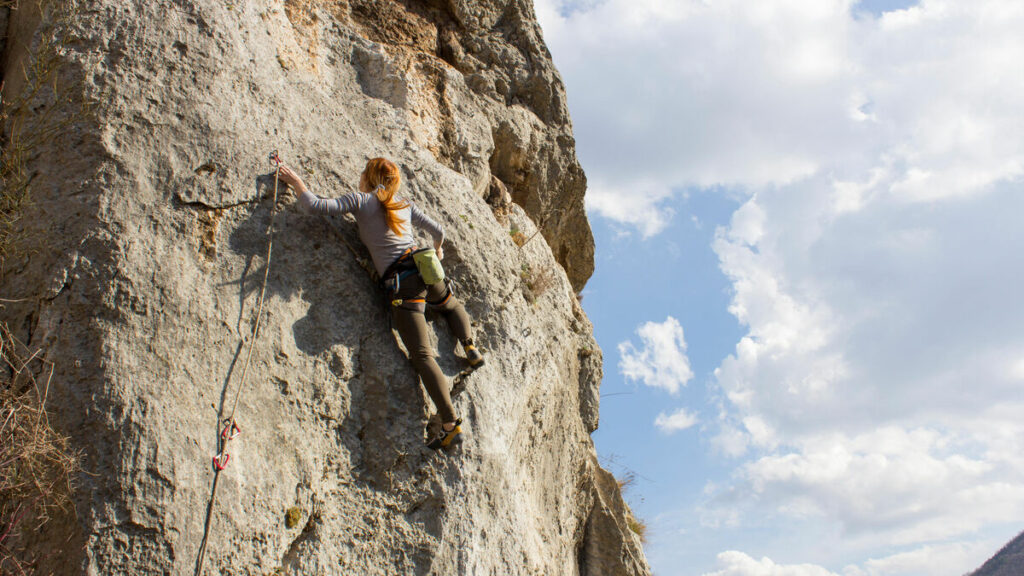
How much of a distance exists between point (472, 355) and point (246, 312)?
5.78 feet

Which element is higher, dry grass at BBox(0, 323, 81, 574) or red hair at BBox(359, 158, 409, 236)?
red hair at BBox(359, 158, 409, 236)

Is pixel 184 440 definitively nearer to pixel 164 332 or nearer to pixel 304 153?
pixel 164 332

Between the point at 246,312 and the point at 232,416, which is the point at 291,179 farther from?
the point at 232,416

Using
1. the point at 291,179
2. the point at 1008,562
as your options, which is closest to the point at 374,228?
the point at 291,179

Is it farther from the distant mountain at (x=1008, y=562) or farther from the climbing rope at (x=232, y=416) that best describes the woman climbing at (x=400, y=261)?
the distant mountain at (x=1008, y=562)

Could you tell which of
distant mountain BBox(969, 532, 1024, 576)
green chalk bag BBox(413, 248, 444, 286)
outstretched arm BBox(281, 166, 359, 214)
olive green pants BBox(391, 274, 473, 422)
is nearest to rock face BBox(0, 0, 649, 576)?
outstretched arm BBox(281, 166, 359, 214)

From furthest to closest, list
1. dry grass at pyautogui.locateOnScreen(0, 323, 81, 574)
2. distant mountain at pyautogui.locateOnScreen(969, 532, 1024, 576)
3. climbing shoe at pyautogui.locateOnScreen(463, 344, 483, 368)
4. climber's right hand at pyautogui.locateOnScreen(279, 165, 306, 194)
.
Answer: distant mountain at pyautogui.locateOnScreen(969, 532, 1024, 576), climbing shoe at pyautogui.locateOnScreen(463, 344, 483, 368), climber's right hand at pyautogui.locateOnScreen(279, 165, 306, 194), dry grass at pyautogui.locateOnScreen(0, 323, 81, 574)

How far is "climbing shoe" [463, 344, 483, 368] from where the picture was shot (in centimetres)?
625

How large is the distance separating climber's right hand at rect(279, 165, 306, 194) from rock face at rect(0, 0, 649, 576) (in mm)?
124

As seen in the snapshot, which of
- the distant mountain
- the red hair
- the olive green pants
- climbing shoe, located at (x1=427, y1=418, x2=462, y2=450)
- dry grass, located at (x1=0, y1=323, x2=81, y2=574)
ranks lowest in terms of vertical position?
dry grass, located at (x1=0, y1=323, x2=81, y2=574)

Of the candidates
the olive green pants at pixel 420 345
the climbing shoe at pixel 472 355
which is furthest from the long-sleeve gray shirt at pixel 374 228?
the climbing shoe at pixel 472 355

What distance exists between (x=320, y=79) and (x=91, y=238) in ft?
8.69

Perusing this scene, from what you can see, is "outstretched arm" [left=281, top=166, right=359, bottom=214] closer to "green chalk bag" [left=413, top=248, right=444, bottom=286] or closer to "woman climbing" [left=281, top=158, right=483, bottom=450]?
"woman climbing" [left=281, top=158, right=483, bottom=450]

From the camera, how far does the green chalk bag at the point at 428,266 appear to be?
19.1 ft
